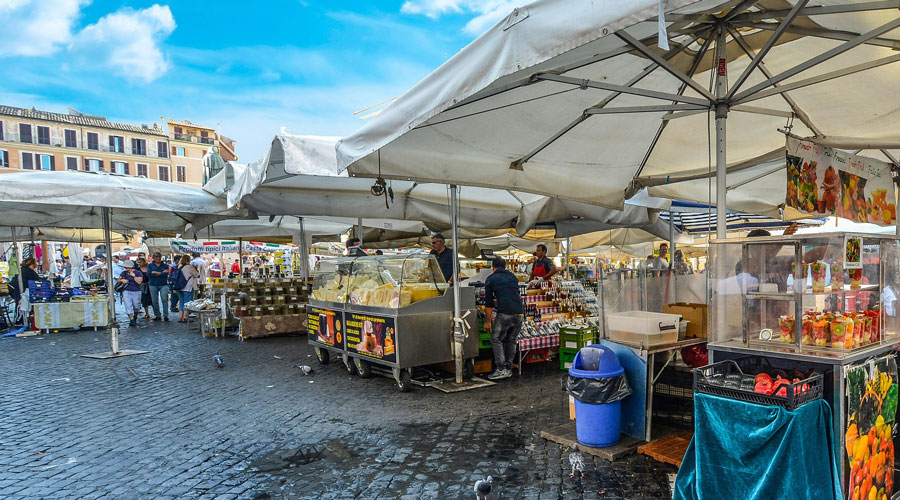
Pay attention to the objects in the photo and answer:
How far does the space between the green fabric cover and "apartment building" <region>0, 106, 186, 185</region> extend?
62.7m

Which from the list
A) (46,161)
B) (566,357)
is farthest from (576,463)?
(46,161)

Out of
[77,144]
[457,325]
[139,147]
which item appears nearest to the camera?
[457,325]

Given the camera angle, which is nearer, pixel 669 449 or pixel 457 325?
pixel 669 449

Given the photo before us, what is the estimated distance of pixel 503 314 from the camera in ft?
22.5

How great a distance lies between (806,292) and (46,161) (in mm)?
65829

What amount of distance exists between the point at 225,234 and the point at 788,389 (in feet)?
41.0

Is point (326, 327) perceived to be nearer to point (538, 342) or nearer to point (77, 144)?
point (538, 342)

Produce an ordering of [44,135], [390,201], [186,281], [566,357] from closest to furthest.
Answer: [566,357], [390,201], [186,281], [44,135]

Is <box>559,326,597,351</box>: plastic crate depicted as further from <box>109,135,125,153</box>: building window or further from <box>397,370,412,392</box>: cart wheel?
<box>109,135,125,153</box>: building window

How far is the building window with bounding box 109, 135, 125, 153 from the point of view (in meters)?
58.1

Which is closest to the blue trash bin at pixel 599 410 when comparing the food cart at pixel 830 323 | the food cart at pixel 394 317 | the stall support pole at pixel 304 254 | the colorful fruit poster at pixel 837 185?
the food cart at pixel 830 323

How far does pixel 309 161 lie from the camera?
15.8ft

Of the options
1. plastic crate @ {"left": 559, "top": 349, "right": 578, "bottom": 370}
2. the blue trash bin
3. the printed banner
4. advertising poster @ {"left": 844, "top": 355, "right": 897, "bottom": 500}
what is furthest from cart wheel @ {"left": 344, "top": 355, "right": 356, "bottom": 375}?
the printed banner

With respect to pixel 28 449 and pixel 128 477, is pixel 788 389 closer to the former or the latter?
pixel 128 477
